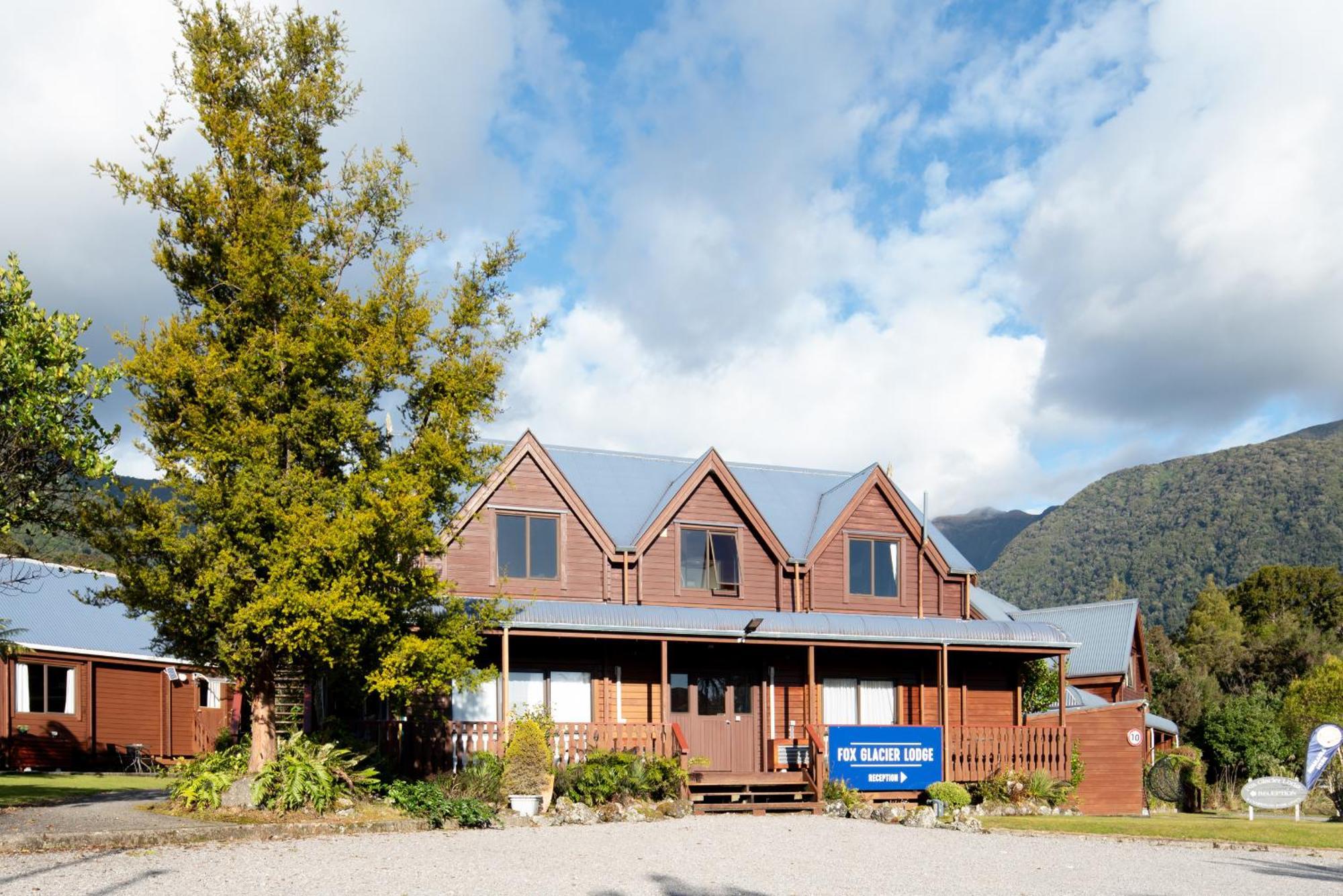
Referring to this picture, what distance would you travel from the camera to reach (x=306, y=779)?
731 inches

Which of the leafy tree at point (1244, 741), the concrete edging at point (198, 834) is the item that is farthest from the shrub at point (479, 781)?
the leafy tree at point (1244, 741)

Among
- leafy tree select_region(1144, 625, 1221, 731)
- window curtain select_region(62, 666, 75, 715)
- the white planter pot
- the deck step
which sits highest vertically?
window curtain select_region(62, 666, 75, 715)

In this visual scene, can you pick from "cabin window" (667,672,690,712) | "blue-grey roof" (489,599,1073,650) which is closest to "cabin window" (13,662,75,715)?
"blue-grey roof" (489,599,1073,650)

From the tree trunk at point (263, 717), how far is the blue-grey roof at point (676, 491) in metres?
→ 9.51

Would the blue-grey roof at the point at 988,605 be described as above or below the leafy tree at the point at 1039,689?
above

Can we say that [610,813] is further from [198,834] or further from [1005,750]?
[1005,750]

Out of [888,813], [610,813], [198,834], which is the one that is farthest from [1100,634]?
[198,834]

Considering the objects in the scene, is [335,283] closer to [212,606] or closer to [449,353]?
[449,353]

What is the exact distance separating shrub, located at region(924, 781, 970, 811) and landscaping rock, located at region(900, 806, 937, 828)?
5.37ft

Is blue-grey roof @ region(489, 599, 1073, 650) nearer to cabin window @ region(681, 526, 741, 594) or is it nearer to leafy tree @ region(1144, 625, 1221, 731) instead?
cabin window @ region(681, 526, 741, 594)

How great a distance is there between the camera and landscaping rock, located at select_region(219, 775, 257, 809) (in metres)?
18.5

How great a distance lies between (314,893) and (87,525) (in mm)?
8269

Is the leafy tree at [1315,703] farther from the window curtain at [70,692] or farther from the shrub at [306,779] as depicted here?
the window curtain at [70,692]

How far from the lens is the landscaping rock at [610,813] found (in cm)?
A: 2111
